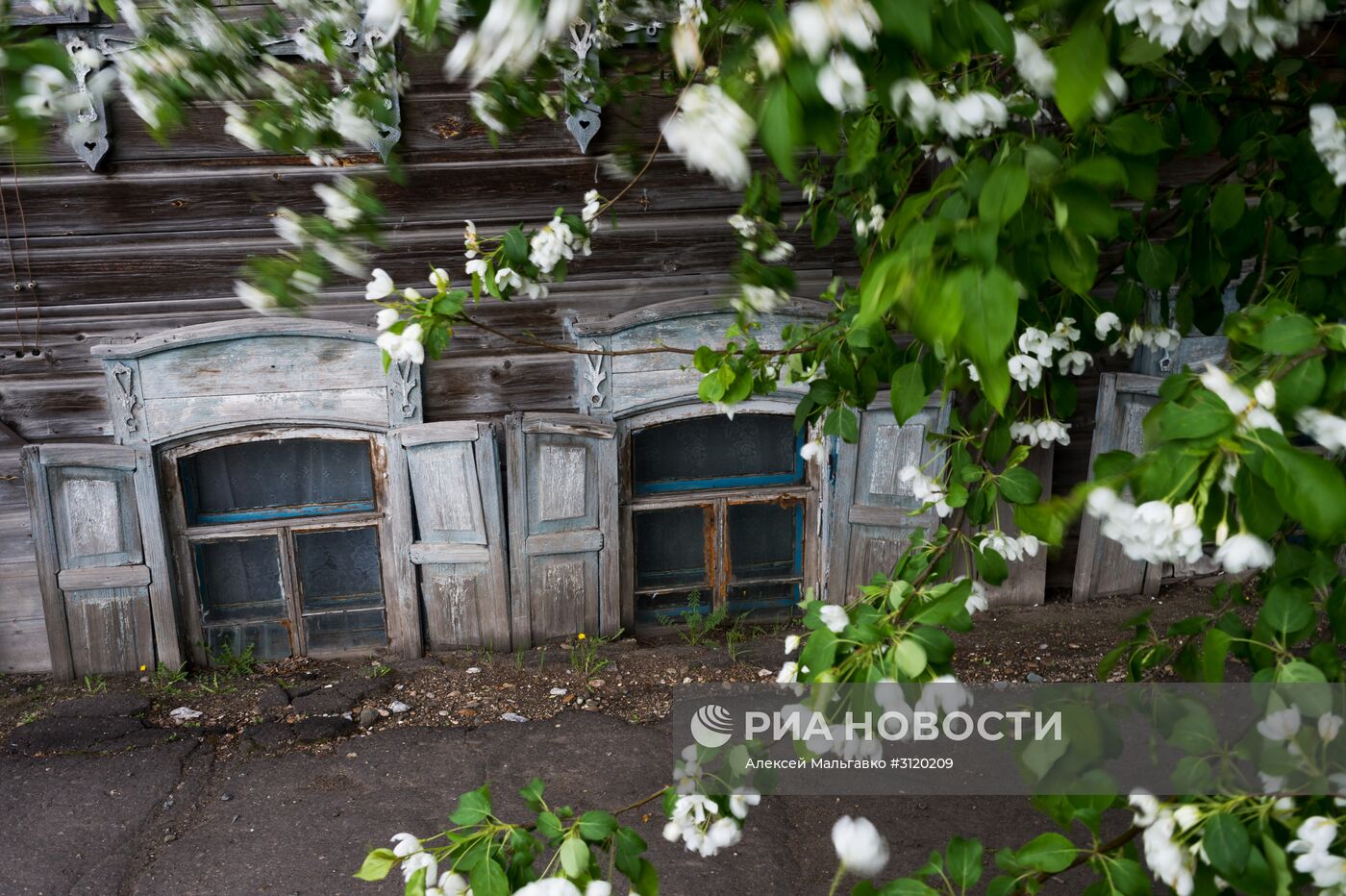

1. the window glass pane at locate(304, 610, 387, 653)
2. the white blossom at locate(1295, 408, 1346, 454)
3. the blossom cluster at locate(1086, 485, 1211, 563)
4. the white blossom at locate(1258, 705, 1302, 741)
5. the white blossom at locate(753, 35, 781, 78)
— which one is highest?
the white blossom at locate(753, 35, 781, 78)

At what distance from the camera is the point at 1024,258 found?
4.61 ft

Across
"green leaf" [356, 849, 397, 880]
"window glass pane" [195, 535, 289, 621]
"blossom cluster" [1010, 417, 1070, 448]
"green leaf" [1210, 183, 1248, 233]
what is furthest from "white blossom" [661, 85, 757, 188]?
"window glass pane" [195, 535, 289, 621]

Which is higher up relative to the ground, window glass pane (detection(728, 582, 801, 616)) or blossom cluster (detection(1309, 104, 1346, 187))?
blossom cluster (detection(1309, 104, 1346, 187))

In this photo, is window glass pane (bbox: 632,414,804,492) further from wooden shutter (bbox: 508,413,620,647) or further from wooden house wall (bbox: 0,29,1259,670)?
wooden house wall (bbox: 0,29,1259,670)

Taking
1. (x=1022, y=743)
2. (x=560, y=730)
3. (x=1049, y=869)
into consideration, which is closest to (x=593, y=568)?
(x=560, y=730)

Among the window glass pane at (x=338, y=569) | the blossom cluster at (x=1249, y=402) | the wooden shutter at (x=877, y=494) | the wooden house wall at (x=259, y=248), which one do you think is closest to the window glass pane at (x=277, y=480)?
the window glass pane at (x=338, y=569)

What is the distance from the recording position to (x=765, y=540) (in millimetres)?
5191

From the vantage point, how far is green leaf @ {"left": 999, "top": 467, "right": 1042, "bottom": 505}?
6.37ft

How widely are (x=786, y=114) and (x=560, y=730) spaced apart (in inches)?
150

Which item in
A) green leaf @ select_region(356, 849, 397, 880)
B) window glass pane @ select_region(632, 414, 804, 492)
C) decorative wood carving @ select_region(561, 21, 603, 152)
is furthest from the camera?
window glass pane @ select_region(632, 414, 804, 492)

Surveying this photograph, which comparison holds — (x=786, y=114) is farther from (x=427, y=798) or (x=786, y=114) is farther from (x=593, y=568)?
(x=593, y=568)

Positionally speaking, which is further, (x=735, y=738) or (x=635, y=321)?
Result: (x=635, y=321)

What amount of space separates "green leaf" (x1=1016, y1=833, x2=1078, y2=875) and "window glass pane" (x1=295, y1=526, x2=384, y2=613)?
3.90m

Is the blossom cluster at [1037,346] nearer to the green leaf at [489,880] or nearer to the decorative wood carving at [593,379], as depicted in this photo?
the green leaf at [489,880]
